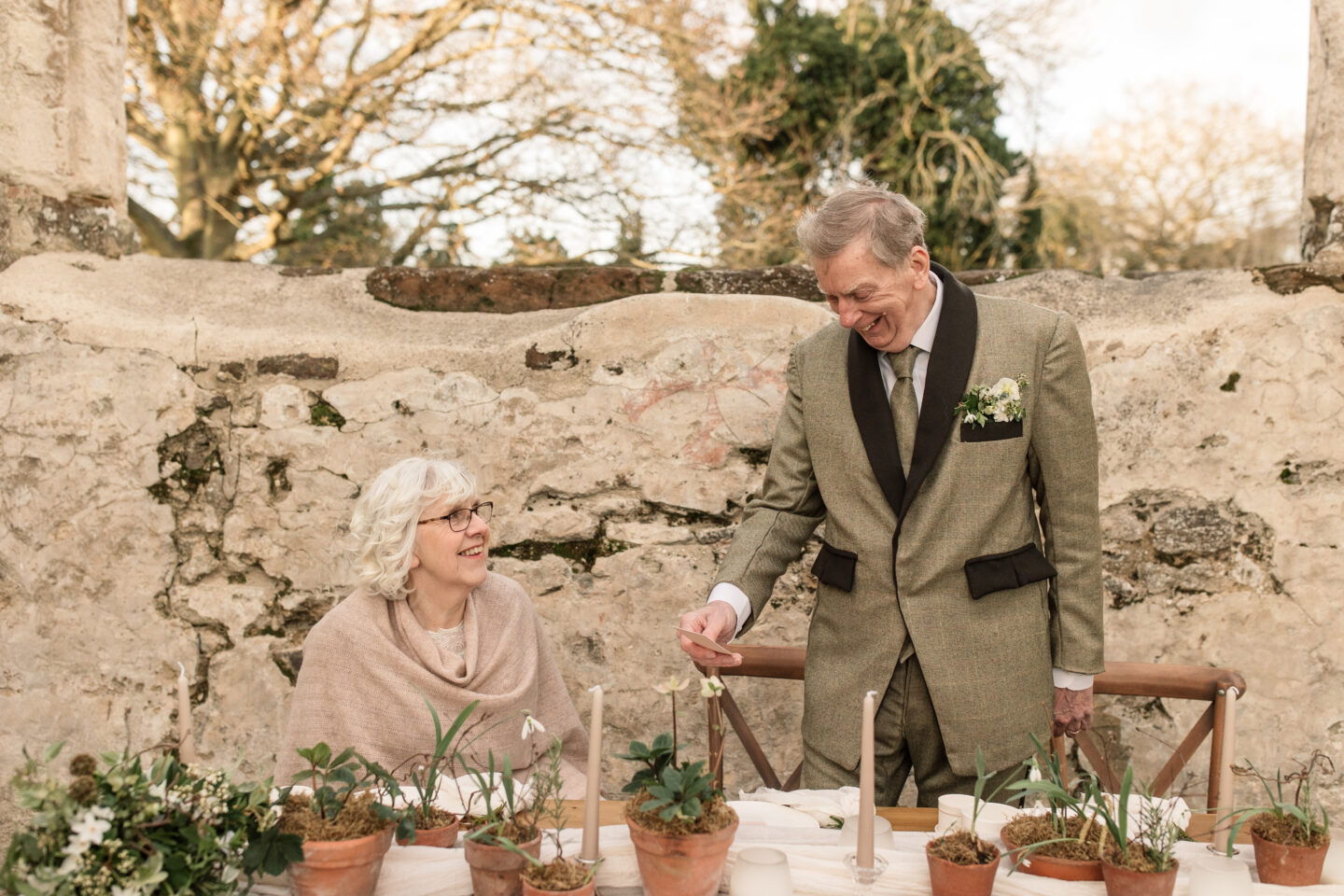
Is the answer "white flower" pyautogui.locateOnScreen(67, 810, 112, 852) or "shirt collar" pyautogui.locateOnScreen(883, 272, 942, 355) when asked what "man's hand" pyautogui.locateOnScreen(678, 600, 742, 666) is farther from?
"white flower" pyautogui.locateOnScreen(67, 810, 112, 852)

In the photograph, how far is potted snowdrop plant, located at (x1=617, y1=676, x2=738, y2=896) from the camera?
1206mm

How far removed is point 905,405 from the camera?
1946mm

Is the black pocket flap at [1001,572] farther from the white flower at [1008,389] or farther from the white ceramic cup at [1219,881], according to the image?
the white ceramic cup at [1219,881]

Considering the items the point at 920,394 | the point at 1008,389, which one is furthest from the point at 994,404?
the point at 920,394

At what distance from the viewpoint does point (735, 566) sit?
2016mm

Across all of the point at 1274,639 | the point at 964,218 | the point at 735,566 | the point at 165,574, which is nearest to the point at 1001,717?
the point at 735,566

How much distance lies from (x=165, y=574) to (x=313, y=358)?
674 mm

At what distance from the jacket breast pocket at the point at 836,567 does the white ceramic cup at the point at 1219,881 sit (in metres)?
0.83

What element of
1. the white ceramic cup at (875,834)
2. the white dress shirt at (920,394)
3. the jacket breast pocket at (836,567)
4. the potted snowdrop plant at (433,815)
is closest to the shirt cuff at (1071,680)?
the white dress shirt at (920,394)

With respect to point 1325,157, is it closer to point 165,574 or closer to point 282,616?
point 282,616

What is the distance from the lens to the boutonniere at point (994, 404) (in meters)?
1.86

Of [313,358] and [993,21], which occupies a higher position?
[993,21]

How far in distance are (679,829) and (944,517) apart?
0.90 m

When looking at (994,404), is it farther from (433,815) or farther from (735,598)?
(433,815)
